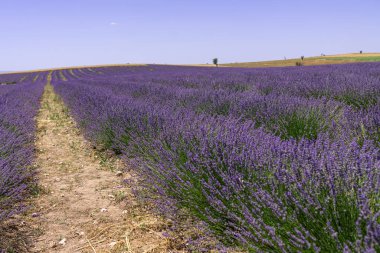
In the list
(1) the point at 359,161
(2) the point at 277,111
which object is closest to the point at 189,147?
(1) the point at 359,161

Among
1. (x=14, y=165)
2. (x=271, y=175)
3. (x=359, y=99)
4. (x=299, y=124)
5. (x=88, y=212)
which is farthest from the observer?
(x=359, y=99)

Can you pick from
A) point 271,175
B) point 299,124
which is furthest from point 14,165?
point 299,124

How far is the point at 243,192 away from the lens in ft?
6.20

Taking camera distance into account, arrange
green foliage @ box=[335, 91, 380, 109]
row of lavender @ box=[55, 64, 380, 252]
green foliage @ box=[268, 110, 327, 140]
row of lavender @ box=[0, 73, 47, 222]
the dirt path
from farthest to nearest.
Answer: green foliage @ box=[335, 91, 380, 109] < green foliage @ box=[268, 110, 327, 140] < row of lavender @ box=[0, 73, 47, 222] < the dirt path < row of lavender @ box=[55, 64, 380, 252]

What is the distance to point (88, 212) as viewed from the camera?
115 inches

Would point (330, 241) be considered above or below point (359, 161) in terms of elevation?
below

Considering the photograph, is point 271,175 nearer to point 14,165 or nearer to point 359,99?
point 14,165

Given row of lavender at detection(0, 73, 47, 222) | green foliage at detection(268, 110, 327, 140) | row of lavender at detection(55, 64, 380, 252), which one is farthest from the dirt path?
green foliage at detection(268, 110, 327, 140)

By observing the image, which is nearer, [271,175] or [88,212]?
[271,175]

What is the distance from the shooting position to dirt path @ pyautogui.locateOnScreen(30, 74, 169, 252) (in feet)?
7.78

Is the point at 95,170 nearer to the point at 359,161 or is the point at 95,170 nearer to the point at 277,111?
the point at 277,111

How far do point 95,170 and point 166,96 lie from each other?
106 inches

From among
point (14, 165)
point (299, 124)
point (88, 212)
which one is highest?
point (299, 124)

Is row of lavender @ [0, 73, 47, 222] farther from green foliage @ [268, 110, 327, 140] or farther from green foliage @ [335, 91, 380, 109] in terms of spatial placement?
green foliage @ [335, 91, 380, 109]
